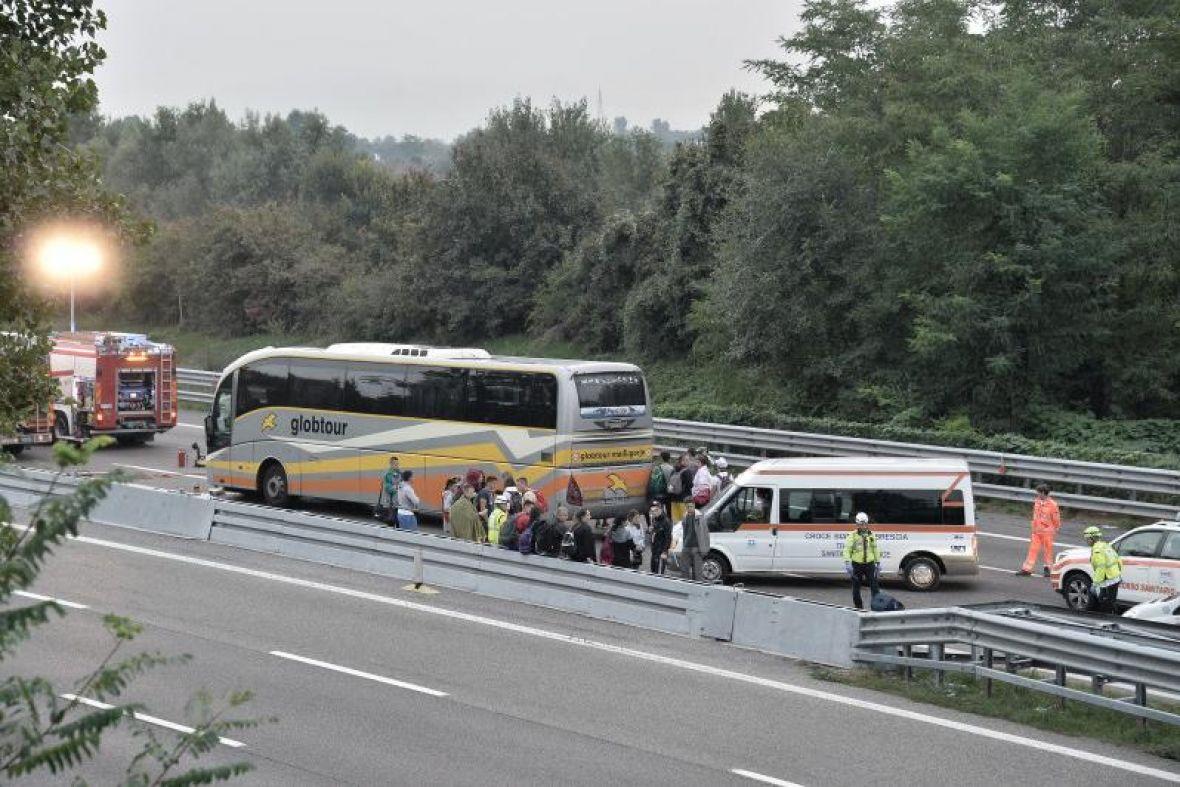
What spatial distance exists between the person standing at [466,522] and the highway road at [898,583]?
436 cm

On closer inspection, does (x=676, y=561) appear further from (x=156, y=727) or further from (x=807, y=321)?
(x=807, y=321)

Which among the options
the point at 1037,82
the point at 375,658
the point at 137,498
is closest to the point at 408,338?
the point at 1037,82

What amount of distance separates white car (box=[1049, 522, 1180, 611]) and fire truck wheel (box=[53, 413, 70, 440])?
25.8m

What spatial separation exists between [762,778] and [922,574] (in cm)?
1029

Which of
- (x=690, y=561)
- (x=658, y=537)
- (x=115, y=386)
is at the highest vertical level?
(x=115, y=386)

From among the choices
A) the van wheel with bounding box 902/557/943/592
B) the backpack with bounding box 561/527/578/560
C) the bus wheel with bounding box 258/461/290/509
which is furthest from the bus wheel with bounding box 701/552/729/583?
the bus wheel with bounding box 258/461/290/509

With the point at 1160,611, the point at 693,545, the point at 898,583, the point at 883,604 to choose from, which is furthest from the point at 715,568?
the point at 1160,611

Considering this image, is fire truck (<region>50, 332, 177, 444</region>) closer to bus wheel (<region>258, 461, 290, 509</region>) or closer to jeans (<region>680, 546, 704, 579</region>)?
bus wheel (<region>258, 461, 290, 509</region>)

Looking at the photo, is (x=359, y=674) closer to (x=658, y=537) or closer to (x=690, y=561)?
(x=690, y=561)

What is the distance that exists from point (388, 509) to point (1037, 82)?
22242 mm

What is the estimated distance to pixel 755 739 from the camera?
14336mm

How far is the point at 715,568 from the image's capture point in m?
23.2

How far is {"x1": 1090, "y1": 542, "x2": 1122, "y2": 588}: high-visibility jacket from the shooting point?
19.7m

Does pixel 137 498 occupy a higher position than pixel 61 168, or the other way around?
pixel 61 168
